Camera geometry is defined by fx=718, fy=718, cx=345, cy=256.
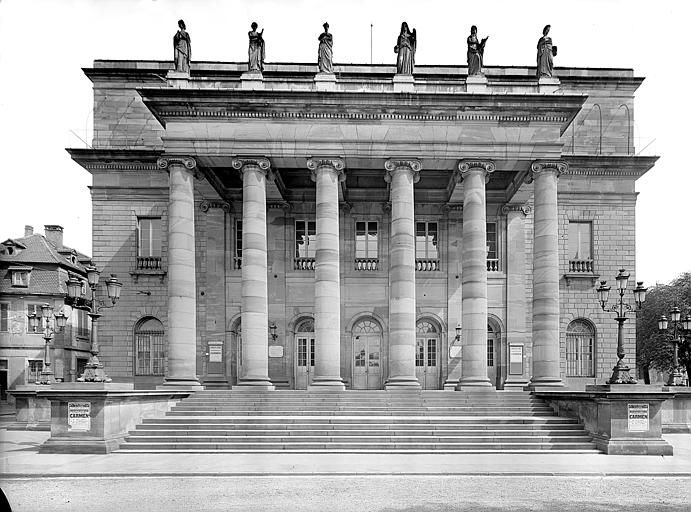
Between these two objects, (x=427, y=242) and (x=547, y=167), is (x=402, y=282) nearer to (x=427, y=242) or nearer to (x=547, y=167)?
(x=547, y=167)

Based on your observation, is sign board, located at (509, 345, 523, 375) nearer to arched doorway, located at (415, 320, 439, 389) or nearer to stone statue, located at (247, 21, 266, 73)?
arched doorway, located at (415, 320, 439, 389)

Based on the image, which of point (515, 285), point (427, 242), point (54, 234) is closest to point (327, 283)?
point (427, 242)

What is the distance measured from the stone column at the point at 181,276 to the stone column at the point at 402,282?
839 centimetres

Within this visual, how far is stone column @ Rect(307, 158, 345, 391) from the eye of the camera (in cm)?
2967

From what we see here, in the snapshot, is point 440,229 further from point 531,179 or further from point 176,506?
point 176,506

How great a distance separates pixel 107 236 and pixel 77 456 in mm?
18846

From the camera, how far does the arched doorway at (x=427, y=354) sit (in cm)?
3759

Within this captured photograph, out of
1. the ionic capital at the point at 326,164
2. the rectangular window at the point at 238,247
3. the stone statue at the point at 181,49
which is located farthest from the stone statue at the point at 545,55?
the rectangular window at the point at 238,247

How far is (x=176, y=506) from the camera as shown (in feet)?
45.1

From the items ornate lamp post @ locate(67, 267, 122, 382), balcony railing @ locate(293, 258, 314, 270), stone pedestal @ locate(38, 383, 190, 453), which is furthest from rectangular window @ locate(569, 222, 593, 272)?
stone pedestal @ locate(38, 383, 190, 453)

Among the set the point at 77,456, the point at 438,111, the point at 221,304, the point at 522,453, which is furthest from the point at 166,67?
the point at 522,453

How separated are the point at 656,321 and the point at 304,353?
141ft

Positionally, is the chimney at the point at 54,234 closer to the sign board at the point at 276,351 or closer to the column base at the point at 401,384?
the sign board at the point at 276,351

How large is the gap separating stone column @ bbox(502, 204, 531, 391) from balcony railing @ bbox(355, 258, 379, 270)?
6.94 meters
